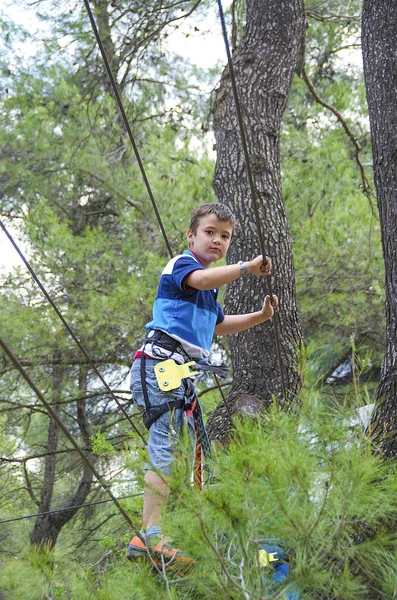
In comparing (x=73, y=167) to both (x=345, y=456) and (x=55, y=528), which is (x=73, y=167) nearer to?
(x=55, y=528)

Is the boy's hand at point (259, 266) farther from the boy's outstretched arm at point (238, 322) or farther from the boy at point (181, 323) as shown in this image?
the boy's outstretched arm at point (238, 322)

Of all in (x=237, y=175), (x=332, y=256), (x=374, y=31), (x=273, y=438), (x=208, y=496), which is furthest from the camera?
(x=332, y=256)

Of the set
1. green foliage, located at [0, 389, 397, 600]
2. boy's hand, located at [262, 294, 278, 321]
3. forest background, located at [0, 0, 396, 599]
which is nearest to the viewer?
green foliage, located at [0, 389, 397, 600]

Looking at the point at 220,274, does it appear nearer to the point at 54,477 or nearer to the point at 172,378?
the point at 172,378

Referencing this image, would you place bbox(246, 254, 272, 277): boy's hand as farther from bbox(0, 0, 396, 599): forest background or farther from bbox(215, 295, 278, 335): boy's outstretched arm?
bbox(0, 0, 396, 599): forest background

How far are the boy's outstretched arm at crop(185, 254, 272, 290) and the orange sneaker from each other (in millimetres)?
706

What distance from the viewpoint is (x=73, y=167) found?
7465 millimetres

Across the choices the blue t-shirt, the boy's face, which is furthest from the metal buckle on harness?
the boy's face

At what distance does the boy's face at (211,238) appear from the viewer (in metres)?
2.34

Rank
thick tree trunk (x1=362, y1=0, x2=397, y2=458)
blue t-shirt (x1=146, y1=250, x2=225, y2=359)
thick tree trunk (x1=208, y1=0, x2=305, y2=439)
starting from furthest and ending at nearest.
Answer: thick tree trunk (x1=208, y1=0, x2=305, y2=439), blue t-shirt (x1=146, y1=250, x2=225, y2=359), thick tree trunk (x1=362, y1=0, x2=397, y2=458)

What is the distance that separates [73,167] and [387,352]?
19.0ft

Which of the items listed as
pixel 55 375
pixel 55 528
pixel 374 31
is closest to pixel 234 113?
pixel 374 31

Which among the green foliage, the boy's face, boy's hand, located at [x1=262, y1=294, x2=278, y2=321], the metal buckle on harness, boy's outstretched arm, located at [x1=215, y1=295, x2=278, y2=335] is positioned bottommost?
the green foliage

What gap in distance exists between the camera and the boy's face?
7.66ft
